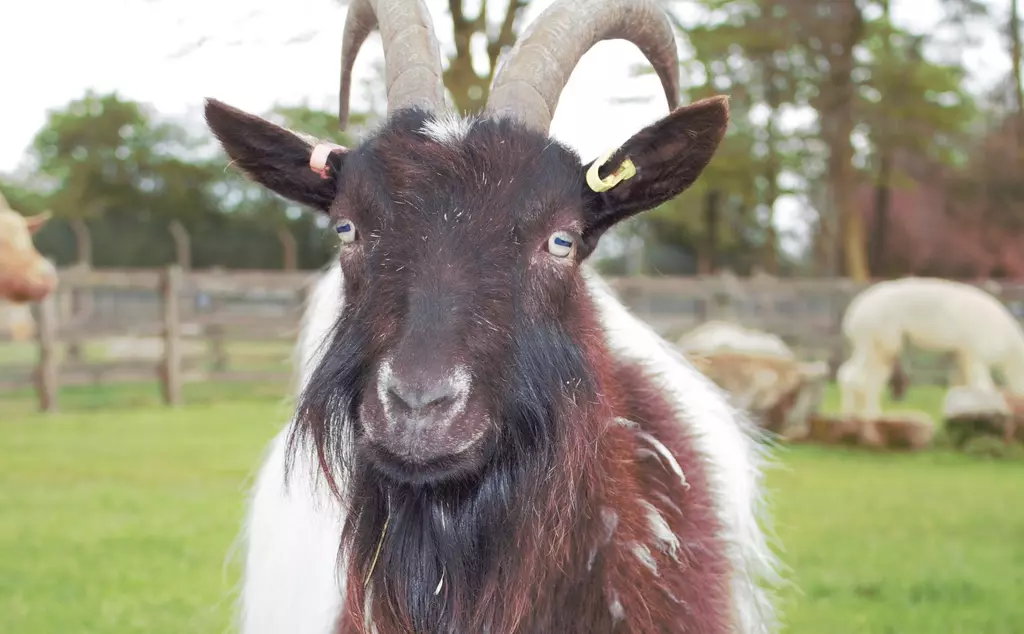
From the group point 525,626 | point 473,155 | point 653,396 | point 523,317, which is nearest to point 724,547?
point 653,396

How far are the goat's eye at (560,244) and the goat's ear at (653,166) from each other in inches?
4.6

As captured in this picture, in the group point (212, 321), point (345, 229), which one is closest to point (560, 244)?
point (345, 229)

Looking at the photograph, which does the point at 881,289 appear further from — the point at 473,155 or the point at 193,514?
the point at 473,155

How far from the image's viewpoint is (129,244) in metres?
24.0

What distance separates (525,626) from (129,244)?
966 inches

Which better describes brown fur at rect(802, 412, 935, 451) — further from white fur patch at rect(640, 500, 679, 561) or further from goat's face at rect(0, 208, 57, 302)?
goat's face at rect(0, 208, 57, 302)

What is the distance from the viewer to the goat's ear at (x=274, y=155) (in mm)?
2314

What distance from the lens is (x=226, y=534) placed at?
19.6ft

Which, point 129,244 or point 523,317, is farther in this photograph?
point 129,244

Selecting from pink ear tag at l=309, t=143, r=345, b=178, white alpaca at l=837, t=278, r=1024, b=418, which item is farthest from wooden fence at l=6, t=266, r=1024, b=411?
pink ear tag at l=309, t=143, r=345, b=178

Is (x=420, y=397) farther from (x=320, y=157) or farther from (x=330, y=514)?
(x=330, y=514)

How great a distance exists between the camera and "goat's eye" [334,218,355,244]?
2.20m

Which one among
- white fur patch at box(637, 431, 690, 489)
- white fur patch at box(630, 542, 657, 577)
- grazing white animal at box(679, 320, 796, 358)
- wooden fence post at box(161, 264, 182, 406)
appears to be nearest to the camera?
white fur patch at box(630, 542, 657, 577)

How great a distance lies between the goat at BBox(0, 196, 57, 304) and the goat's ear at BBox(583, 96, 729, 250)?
6.68 meters
